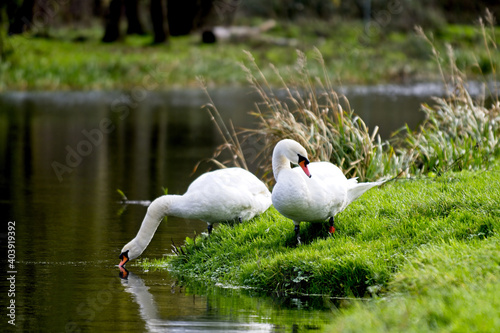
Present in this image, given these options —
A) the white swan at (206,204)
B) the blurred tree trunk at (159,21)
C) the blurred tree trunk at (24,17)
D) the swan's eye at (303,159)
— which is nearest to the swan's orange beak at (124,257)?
the white swan at (206,204)

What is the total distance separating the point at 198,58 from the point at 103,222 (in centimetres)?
3214

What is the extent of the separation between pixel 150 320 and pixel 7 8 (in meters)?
32.7

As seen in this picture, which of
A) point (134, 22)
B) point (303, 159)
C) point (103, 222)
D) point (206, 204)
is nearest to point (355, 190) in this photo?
point (303, 159)

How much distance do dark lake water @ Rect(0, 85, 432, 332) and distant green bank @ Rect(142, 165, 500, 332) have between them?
31cm

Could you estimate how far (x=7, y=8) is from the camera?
124 feet

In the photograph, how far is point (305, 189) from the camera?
27.3 feet

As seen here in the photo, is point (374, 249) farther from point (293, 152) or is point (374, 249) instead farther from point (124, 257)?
point (124, 257)

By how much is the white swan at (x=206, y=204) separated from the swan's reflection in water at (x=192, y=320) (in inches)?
40.8

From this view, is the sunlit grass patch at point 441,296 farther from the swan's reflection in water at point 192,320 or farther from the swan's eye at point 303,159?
the swan's eye at point 303,159

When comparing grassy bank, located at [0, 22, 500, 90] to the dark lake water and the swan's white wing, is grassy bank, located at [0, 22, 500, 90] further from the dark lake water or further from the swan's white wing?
the swan's white wing

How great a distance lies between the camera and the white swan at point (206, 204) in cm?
907

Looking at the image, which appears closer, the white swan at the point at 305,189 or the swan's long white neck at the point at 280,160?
the white swan at the point at 305,189

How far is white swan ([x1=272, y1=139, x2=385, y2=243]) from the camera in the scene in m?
8.30

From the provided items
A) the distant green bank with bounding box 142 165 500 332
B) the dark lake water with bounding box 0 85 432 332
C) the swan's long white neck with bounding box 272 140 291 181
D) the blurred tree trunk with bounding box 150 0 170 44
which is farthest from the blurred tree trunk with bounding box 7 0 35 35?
the swan's long white neck with bounding box 272 140 291 181
